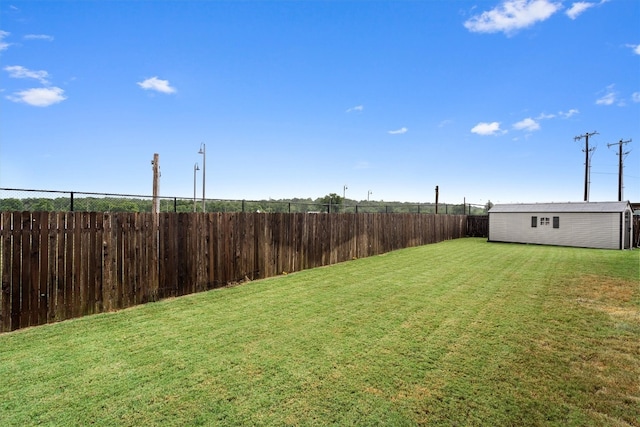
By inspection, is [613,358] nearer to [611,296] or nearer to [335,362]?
[335,362]

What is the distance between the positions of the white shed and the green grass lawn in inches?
545

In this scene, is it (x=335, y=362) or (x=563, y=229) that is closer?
(x=335, y=362)

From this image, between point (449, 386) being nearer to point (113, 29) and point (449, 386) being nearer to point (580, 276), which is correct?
point (580, 276)

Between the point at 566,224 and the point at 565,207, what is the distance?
107 cm

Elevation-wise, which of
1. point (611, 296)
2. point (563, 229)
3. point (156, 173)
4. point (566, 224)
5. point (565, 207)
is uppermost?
point (156, 173)

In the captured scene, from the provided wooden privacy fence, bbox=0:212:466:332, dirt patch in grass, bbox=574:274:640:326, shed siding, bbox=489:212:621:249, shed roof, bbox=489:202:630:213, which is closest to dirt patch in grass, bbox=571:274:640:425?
dirt patch in grass, bbox=574:274:640:326

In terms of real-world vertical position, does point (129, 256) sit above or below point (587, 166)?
below

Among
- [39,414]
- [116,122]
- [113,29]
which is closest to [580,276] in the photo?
[39,414]

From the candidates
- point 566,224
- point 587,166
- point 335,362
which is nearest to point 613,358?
point 335,362

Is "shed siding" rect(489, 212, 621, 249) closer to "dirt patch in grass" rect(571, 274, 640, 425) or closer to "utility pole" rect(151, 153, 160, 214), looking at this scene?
"dirt patch in grass" rect(571, 274, 640, 425)

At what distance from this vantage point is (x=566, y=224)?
59.4 ft

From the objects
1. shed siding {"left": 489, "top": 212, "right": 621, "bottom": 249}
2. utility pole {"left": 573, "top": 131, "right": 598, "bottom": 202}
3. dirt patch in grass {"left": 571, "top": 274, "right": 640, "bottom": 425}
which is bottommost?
dirt patch in grass {"left": 571, "top": 274, "right": 640, "bottom": 425}

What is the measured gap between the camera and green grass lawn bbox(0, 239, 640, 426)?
2.54 metres

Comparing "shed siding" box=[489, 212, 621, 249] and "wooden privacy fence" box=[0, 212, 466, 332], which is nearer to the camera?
"wooden privacy fence" box=[0, 212, 466, 332]
